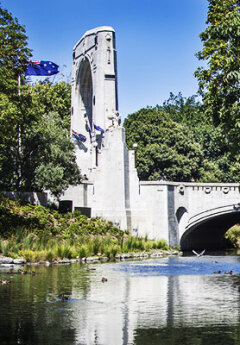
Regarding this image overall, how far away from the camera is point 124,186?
4862cm

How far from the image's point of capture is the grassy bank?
34.1m

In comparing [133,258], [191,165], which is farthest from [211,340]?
[191,165]

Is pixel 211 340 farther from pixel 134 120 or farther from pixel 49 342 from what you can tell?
pixel 134 120

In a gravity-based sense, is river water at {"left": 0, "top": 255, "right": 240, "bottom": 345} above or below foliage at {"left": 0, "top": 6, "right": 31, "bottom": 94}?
below

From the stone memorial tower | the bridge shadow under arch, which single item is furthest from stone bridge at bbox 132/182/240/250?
the stone memorial tower

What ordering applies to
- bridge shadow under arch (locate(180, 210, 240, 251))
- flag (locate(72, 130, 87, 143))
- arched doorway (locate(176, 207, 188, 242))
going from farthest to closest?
flag (locate(72, 130, 87, 143)) < bridge shadow under arch (locate(180, 210, 240, 251)) < arched doorway (locate(176, 207, 188, 242))

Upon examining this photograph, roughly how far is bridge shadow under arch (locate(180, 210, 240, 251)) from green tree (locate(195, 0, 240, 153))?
2582 cm

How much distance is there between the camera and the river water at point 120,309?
503 inches

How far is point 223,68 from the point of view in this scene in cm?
2558

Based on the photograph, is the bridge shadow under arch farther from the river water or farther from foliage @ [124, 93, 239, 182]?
the river water

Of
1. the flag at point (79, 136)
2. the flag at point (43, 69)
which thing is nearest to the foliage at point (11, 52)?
the flag at point (43, 69)

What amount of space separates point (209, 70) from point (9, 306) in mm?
15315

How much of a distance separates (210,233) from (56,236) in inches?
984

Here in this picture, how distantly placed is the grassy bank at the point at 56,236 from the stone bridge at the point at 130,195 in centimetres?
246
